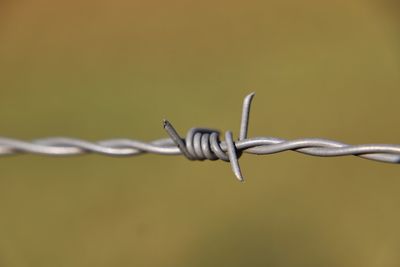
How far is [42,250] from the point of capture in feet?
5.64

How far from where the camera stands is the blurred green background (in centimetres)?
165

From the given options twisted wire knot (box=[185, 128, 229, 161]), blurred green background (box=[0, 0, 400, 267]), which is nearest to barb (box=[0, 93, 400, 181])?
twisted wire knot (box=[185, 128, 229, 161])

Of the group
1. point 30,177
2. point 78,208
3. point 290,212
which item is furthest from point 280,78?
point 30,177

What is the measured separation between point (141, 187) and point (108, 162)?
0.68 ft

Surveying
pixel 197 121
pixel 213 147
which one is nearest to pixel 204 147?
pixel 213 147

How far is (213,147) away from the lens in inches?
21.6

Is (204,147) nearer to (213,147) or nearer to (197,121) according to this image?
(213,147)

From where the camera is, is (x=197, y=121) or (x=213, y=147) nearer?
(x=213, y=147)

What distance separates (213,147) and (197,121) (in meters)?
1.50

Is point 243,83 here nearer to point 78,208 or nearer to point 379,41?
point 379,41

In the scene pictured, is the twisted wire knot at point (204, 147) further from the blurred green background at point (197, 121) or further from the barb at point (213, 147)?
the blurred green background at point (197, 121)

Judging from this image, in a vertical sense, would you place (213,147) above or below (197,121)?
below

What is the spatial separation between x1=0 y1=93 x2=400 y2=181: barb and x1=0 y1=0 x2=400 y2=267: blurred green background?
1070mm

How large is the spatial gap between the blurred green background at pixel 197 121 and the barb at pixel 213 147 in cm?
107
